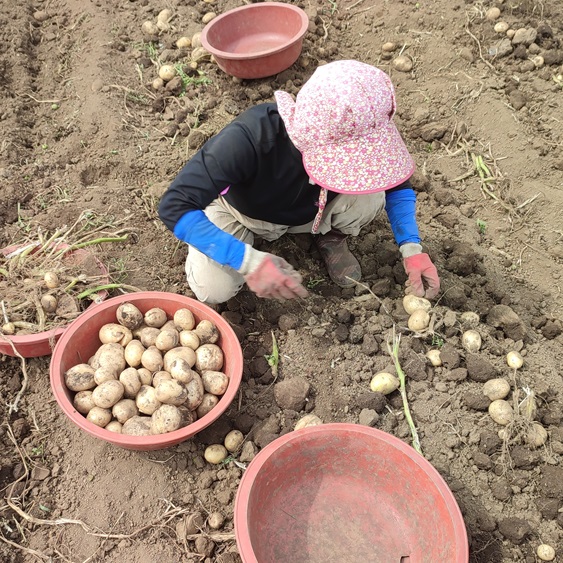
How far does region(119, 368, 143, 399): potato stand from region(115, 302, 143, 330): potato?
0.19m

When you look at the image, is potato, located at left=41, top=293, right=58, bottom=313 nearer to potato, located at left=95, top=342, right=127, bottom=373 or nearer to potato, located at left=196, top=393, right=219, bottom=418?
potato, located at left=95, top=342, right=127, bottom=373

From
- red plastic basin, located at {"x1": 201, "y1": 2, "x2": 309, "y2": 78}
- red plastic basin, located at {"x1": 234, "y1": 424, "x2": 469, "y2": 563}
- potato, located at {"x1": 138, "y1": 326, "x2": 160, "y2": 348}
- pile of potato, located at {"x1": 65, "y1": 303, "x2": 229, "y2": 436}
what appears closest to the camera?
red plastic basin, located at {"x1": 234, "y1": 424, "x2": 469, "y2": 563}

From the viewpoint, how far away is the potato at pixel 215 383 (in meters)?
1.93

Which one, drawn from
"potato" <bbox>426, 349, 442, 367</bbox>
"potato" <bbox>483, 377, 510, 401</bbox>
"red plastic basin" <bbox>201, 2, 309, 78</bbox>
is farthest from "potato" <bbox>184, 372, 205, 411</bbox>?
"red plastic basin" <bbox>201, 2, 309, 78</bbox>

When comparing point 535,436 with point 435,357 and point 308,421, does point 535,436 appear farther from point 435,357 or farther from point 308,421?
point 308,421

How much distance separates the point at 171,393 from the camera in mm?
1804

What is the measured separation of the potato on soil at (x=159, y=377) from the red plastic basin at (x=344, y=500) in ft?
1.46

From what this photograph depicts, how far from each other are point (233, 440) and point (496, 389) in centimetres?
99

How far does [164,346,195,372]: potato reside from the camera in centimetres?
195

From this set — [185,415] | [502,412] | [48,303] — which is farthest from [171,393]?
[502,412]

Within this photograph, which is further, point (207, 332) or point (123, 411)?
point (207, 332)

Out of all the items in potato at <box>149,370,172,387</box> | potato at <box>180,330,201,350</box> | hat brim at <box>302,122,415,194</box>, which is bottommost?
potato at <box>149,370,172,387</box>

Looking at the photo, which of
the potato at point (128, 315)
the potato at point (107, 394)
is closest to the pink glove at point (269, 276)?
the potato at point (128, 315)

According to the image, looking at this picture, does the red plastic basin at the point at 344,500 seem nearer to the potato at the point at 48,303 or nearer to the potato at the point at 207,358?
the potato at the point at 207,358
